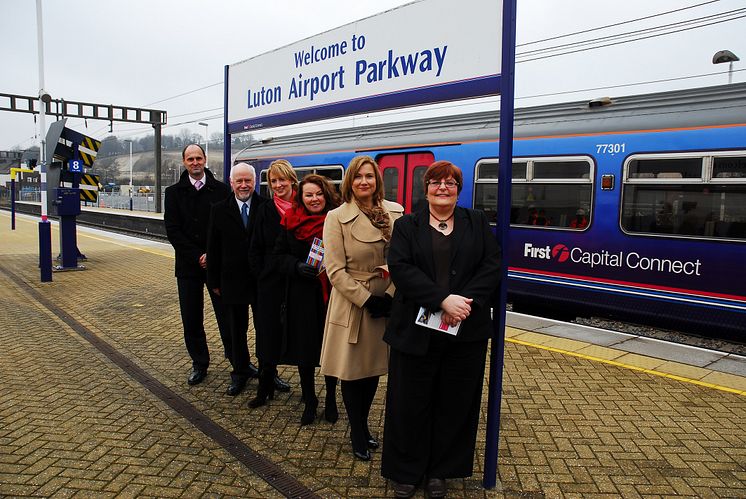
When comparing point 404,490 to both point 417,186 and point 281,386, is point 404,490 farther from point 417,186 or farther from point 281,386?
point 417,186

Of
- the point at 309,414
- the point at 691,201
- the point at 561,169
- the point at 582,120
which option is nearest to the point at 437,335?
the point at 309,414

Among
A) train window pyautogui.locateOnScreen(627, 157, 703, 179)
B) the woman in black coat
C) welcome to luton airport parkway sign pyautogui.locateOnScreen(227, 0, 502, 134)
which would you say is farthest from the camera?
train window pyautogui.locateOnScreen(627, 157, 703, 179)

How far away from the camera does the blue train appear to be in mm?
6129

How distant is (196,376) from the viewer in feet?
15.6

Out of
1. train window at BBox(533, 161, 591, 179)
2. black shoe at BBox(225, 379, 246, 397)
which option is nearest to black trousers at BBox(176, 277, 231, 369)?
black shoe at BBox(225, 379, 246, 397)

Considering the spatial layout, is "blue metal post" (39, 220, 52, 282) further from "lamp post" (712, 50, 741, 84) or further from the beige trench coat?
"lamp post" (712, 50, 741, 84)

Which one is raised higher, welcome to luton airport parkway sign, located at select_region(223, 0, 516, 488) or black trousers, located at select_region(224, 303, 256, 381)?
welcome to luton airport parkway sign, located at select_region(223, 0, 516, 488)

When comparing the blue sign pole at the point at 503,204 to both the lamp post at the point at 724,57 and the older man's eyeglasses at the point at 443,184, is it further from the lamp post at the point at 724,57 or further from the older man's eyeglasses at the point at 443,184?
the lamp post at the point at 724,57

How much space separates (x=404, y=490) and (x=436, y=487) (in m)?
0.18

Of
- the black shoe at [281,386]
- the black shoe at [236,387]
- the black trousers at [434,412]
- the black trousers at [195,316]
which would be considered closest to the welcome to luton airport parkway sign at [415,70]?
the black trousers at [434,412]

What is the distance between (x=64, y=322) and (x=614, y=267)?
6.89m

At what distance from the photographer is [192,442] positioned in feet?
12.0

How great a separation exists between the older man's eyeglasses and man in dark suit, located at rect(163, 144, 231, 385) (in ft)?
7.88

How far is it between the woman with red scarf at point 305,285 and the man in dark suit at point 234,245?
1.81 ft
